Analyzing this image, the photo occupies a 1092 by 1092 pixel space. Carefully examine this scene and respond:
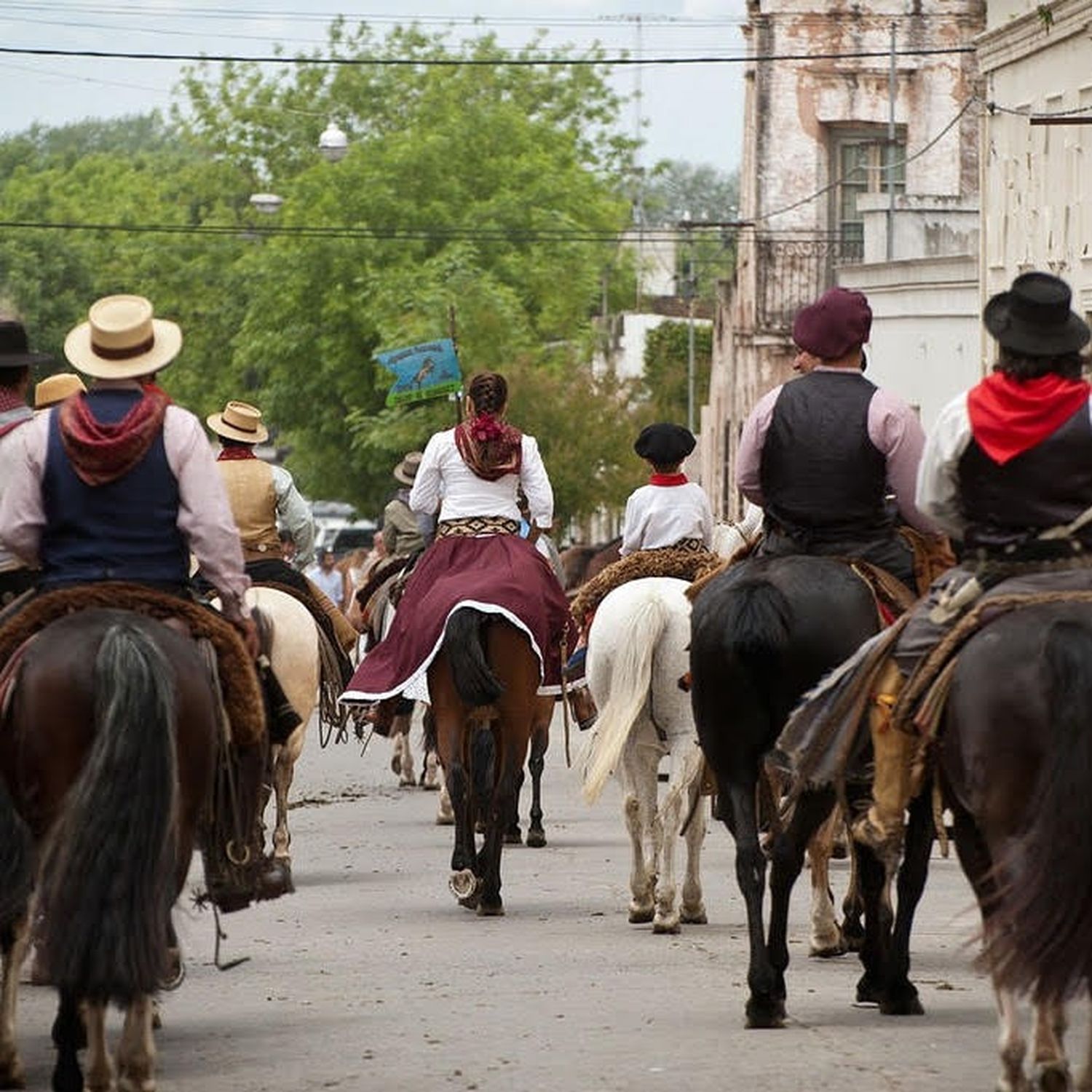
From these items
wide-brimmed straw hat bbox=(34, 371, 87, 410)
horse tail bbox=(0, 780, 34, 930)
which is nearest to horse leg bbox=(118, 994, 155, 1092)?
horse tail bbox=(0, 780, 34, 930)

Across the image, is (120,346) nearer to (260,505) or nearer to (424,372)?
(260,505)

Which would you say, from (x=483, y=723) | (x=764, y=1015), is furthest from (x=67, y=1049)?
(x=483, y=723)

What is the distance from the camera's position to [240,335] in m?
80.9

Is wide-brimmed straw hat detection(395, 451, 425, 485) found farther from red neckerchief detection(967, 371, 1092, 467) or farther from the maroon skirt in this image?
red neckerchief detection(967, 371, 1092, 467)

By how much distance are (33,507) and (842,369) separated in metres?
3.55

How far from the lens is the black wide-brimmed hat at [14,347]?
12.2m

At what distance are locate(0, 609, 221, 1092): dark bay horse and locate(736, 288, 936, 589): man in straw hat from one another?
3.04 metres

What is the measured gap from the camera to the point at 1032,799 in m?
9.41

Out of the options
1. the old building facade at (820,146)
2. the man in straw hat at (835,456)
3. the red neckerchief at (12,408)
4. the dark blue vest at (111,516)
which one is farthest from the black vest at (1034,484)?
the old building facade at (820,146)

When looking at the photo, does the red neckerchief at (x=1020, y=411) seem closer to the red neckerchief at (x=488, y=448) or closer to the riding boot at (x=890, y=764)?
the riding boot at (x=890, y=764)

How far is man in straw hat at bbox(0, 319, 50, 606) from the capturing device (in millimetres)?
12180

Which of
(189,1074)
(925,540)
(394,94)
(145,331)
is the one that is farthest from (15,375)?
(394,94)

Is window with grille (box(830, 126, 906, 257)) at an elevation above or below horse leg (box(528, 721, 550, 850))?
above

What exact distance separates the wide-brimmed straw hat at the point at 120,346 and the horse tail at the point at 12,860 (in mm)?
1425
